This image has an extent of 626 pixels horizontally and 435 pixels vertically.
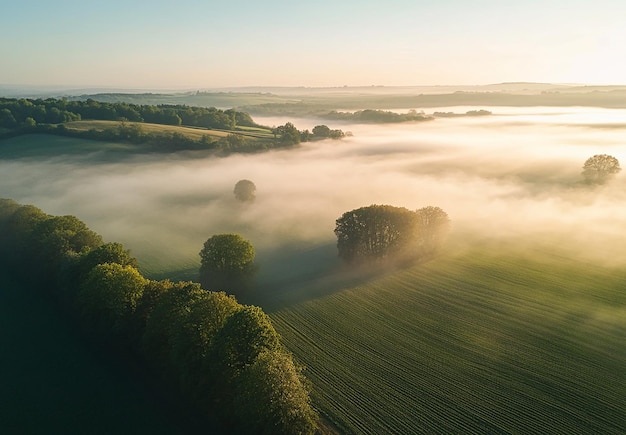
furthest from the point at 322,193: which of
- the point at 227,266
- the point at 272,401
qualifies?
the point at 272,401

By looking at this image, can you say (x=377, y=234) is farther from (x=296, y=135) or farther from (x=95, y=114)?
(x=95, y=114)

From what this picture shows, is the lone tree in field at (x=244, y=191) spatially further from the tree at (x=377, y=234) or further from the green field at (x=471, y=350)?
the green field at (x=471, y=350)

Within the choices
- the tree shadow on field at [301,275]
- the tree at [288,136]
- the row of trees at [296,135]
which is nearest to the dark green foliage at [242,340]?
the tree shadow on field at [301,275]

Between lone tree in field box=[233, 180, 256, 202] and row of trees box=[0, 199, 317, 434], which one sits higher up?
row of trees box=[0, 199, 317, 434]

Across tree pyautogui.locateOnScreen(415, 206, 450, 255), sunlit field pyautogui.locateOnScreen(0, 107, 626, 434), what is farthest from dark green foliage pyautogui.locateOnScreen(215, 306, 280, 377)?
tree pyautogui.locateOnScreen(415, 206, 450, 255)

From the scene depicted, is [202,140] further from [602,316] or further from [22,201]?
[602,316]

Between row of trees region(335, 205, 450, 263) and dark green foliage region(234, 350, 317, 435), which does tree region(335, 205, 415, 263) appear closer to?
row of trees region(335, 205, 450, 263)

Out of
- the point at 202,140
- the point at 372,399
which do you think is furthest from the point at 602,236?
the point at 202,140
